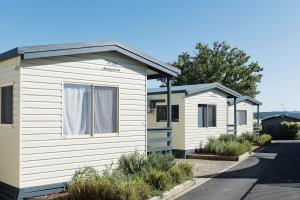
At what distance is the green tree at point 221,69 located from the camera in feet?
139

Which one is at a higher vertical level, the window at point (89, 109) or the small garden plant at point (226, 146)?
the window at point (89, 109)

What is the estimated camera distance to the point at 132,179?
29.2ft

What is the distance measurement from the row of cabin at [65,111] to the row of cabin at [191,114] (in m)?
5.67

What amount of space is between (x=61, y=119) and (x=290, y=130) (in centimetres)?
3111

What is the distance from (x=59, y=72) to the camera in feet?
29.8

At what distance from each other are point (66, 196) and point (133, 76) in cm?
424

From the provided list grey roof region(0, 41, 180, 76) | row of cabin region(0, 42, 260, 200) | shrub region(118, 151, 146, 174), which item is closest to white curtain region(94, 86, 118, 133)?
row of cabin region(0, 42, 260, 200)

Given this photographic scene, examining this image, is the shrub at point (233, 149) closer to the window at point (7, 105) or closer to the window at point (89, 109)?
the window at point (89, 109)

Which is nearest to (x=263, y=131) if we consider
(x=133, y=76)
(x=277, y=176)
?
(x=277, y=176)

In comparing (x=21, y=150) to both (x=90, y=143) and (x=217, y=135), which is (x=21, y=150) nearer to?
(x=90, y=143)

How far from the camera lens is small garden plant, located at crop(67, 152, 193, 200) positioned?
7.61 metres

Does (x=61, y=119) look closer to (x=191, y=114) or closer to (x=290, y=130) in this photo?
(x=191, y=114)

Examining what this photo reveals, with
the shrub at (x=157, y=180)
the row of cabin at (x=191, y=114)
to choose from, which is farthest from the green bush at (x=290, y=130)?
the shrub at (x=157, y=180)

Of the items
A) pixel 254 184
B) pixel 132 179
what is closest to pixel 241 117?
pixel 254 184
